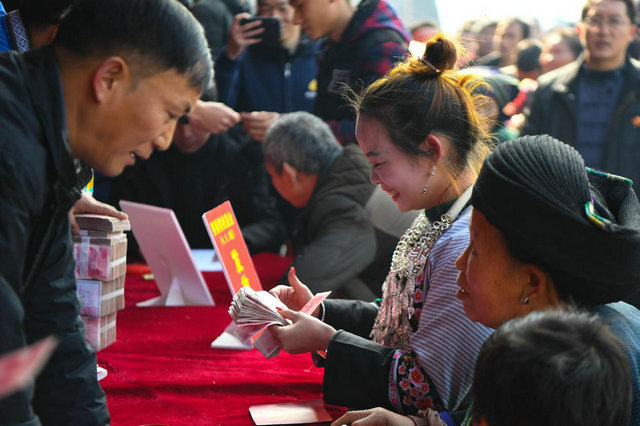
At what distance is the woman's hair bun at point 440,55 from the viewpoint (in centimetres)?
146

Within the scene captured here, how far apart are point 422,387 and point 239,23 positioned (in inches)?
99.9

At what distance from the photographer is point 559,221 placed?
3.30ft

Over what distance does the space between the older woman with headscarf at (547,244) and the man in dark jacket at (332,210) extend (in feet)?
4.11

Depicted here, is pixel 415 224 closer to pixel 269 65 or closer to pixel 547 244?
pixel 547 244

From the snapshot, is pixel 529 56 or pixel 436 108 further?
pixel 529 56

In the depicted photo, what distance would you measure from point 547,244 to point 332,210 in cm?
150

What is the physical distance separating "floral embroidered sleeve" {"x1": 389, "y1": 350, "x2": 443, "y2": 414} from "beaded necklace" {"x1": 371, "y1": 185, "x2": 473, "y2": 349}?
0.10m

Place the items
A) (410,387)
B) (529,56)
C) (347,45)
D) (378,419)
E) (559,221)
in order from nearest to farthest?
1. (559,221)
2. (378,419)
3. (410,387)
4. (347,45)
5. (529,56)

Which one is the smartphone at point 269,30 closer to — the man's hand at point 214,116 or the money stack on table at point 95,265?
the man's hand at point 214,116

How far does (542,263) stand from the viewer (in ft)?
3.43

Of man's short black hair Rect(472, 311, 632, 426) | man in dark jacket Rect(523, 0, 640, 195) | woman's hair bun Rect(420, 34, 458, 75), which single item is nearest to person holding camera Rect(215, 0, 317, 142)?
man in dark jacket Rect(523, 0, 640, 195)

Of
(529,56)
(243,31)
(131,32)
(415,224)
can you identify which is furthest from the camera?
(529,56)

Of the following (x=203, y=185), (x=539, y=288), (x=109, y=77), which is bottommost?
(x=203, y=185)

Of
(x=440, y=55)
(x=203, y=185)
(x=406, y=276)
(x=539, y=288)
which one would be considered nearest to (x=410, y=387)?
(x=406, y=276)
